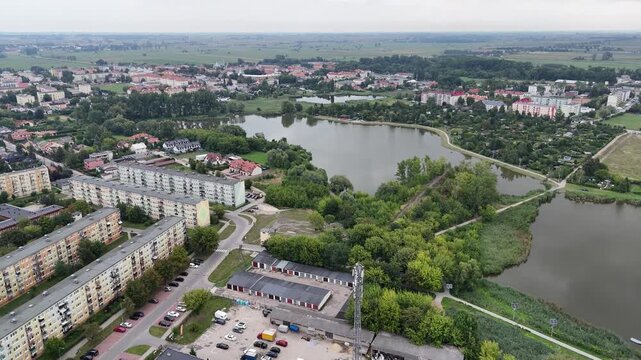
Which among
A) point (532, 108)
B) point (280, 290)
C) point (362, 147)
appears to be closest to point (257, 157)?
point (362, 147)

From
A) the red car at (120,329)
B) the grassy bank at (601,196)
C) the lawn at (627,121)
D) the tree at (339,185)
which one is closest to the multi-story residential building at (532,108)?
the lawn at (627,121)

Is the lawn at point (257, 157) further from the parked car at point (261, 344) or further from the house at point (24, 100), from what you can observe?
the house at point (24, 100)

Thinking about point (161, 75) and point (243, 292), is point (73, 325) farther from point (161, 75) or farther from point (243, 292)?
point (161, 75)

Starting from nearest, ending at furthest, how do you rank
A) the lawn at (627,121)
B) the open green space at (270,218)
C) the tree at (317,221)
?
the tree at (317,221)
the open green space at (270,218)
the lawn at (627,121)

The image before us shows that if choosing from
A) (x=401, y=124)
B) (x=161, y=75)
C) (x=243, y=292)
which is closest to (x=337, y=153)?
(x=401, y=124)

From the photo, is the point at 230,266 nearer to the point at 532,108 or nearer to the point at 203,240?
the point at 203,240

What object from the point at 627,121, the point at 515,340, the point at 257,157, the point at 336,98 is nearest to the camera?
the point at 515,340

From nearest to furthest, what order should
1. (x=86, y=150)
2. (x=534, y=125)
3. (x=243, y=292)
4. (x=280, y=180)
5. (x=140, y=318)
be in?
(x=140, y=318)
(x=243, y=292)
(x=280, y=180)
(x=86, y=150)
(x=534, y=125)
